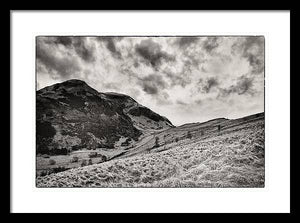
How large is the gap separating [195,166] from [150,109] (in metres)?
0.98

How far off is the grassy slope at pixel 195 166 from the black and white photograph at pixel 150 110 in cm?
1

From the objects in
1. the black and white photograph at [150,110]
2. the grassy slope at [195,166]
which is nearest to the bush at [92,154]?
the black and white photograph at [150,110]

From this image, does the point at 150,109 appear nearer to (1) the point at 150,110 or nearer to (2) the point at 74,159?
(1) the point at 150,110

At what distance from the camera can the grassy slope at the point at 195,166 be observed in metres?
4.26

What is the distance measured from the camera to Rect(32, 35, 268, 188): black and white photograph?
4.27m

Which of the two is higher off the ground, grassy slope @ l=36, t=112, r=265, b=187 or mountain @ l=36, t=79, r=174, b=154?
mountain @ l=36, t=79, r=174, b=154

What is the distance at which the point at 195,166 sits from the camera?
432cm

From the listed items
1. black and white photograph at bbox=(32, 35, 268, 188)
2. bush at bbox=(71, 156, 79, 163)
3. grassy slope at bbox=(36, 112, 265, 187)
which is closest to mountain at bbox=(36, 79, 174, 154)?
black and white photograph at bbox=(32, 35, 268, 188)

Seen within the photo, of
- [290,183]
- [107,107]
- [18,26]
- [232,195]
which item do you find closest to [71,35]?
[18,26]

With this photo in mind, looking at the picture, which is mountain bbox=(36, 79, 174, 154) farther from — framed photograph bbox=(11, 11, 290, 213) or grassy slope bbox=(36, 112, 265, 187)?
grassy slope bbox=(36, 112, 265, 187)

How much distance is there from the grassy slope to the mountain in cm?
31

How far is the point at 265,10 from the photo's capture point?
4234mm

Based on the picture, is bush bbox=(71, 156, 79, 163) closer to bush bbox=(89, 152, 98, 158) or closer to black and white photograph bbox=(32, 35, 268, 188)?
black and white photograph bbox=(32, 35, 268, 188)

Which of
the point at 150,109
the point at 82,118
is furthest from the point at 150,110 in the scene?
the point at 82,118
